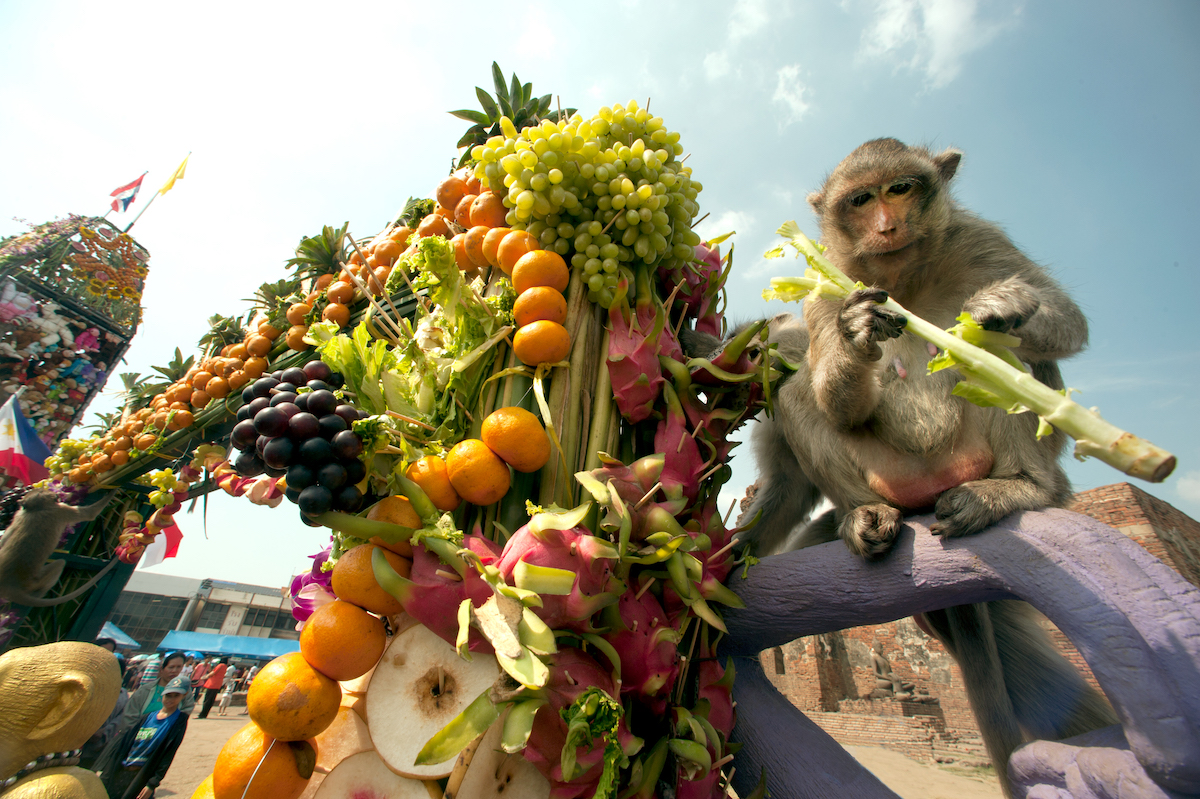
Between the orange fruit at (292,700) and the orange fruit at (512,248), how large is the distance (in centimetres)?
90

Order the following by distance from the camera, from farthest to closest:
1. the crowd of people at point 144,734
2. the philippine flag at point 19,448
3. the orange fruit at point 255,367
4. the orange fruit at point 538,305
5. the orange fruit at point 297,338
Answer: the philippine flag at point 19,448
the crowd of people at point 144,734
the orange fruit at point 255,367
the orange fruit at point 297,338
the orange fruit at point 538,305

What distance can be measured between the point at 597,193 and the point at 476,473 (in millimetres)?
733

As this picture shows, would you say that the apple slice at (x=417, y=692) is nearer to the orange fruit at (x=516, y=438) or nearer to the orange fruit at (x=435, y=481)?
the orange fruit at (x=435, y=481)


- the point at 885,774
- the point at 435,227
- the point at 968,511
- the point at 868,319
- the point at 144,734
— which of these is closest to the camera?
the point at 968,511

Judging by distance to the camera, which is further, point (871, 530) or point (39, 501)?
point (39, 501)

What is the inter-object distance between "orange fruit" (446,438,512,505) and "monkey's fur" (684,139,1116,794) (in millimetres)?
754

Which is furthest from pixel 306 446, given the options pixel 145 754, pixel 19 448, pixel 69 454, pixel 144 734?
pixel 19 448

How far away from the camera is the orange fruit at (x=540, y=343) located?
1.08m

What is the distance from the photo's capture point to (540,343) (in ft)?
3.54

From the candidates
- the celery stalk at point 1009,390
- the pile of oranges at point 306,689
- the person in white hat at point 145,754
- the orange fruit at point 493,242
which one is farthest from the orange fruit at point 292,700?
the person in white hat at point 145,754

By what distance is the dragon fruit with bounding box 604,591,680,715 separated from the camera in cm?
90

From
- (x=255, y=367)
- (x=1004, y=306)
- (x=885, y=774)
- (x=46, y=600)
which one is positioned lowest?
(x=885, y=774)

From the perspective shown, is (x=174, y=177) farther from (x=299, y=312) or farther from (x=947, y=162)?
(x=947, y=162)

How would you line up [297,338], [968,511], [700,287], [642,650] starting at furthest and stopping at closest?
[297,338], [700,287], [968,511], [642,650]
